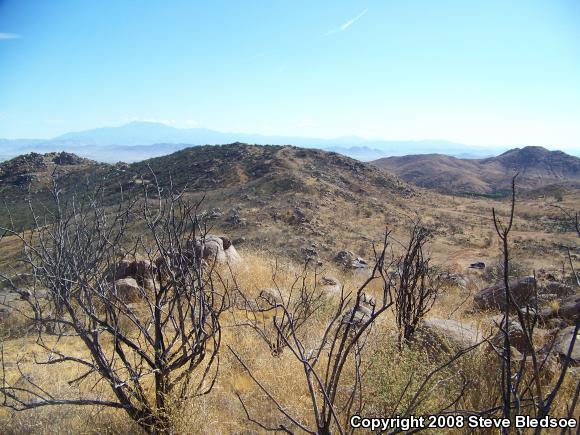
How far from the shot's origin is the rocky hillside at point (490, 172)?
2718 inches

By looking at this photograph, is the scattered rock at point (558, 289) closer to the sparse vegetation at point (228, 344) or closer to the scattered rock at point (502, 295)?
the scattered rock at point (502, 295)

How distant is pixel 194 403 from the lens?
9.32ft

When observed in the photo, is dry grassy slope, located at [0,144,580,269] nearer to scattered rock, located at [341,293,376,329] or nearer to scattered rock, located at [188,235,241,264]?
scattered rock, located at [188,235,241,264]

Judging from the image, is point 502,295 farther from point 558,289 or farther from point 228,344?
point 228,344

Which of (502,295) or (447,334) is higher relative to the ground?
(447,334)

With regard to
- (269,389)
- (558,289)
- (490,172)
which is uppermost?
(490,172)

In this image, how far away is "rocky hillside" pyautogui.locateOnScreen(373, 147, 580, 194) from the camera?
226 ft

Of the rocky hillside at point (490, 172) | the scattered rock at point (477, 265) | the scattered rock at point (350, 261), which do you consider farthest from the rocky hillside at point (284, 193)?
the rocky hillside at point (490, 172)

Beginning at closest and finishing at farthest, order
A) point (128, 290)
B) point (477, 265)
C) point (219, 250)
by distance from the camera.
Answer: point (128, 290) < point (219, 250) < point (477, 265)

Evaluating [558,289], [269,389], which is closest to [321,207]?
[558,289]

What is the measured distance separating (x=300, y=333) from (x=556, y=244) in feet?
61.1

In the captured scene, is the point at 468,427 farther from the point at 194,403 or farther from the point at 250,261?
the point at 250,261

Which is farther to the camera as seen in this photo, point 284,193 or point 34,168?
point 34,168

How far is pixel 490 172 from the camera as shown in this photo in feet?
295
